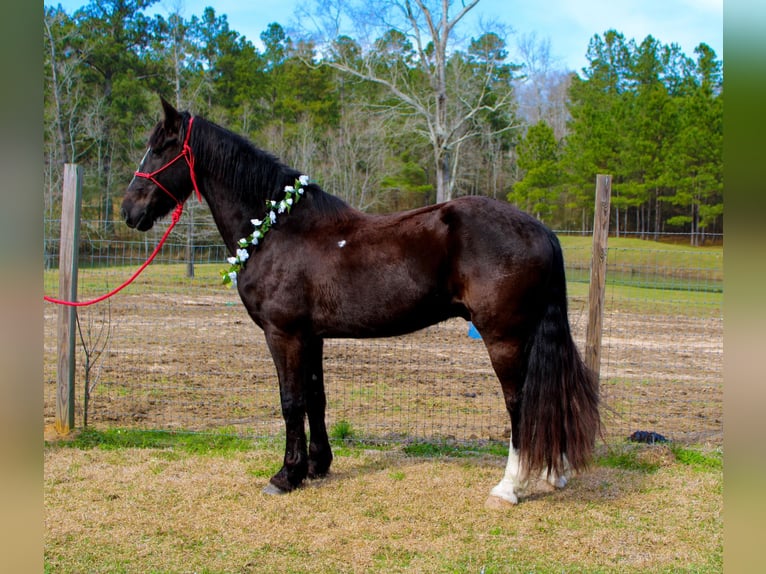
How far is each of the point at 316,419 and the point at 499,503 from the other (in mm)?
1356

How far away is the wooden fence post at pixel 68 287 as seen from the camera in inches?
189

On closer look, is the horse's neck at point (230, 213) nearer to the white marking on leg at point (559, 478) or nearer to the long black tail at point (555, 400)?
the long black tail at point (555, 400)

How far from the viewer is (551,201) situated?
81.8ft

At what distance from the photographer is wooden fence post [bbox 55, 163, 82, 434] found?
189 inches

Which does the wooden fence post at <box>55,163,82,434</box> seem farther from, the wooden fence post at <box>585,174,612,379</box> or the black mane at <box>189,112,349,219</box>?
the wooden fence post at <box>585,174,612,379</box>

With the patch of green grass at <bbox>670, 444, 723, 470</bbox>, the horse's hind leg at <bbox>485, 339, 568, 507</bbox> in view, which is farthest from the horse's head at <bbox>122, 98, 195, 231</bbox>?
the patch of green grass at <bbox>670, 444, 723, 470</bbox>

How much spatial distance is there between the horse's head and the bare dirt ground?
1634 mm

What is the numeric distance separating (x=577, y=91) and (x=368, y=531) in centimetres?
3136

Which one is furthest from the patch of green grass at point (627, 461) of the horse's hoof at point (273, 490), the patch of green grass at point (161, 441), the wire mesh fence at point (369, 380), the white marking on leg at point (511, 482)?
the patch of green grass at point (161, 441)

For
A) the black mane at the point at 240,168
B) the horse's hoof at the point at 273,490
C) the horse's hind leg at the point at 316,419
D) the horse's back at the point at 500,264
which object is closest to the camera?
the horse's back at the point at 500,264

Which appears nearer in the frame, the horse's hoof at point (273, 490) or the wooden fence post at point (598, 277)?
the horse's hoof at point (273, 490)

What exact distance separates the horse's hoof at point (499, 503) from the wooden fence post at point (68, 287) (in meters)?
3.43
